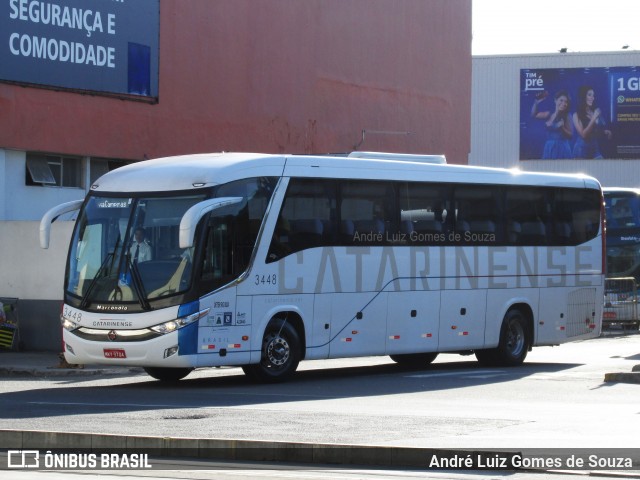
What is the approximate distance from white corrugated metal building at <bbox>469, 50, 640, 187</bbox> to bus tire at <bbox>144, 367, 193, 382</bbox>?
171 ft

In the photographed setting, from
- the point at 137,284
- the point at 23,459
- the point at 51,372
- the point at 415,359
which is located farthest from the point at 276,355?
the point at 23,459

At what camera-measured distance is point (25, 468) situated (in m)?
11.2

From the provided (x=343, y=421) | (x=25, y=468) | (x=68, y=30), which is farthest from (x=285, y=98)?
(x=25, y=468)

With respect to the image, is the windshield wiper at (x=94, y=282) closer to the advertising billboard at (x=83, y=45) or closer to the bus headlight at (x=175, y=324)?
the bus headlight at (x=175, y=324)

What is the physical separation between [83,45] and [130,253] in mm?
11543

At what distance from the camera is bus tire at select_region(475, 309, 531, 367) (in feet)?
79.5

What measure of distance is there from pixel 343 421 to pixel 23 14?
16.5 m

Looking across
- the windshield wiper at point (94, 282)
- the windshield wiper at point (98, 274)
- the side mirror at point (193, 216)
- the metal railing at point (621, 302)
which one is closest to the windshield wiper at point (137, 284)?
the windshield wiper at point (98, 274)

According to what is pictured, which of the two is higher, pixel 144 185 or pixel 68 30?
pixel 68 30

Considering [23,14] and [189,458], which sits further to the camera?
[23,14]

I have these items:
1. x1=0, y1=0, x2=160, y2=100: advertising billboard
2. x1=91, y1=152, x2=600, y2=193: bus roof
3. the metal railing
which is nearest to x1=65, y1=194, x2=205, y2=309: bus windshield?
x1=91, y1=152, x2=600, y2=193: bus roof

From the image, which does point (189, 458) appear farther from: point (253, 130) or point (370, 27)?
point (370, 27)

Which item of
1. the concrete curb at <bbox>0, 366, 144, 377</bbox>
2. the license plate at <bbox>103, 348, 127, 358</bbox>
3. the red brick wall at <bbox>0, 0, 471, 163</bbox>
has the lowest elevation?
the concrete curb at <bbox>0, 366, 144, 377</bbox>

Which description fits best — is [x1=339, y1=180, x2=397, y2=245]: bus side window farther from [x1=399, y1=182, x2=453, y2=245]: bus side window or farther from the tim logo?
the tim logo
